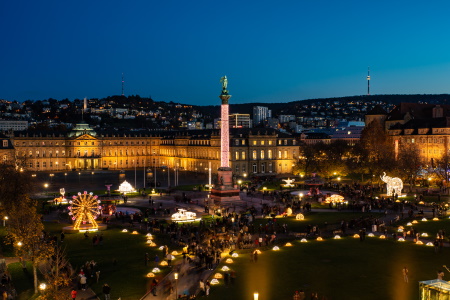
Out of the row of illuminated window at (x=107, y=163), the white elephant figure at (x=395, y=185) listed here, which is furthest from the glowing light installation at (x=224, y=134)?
the row of illuminated window at (x=107, y=163)

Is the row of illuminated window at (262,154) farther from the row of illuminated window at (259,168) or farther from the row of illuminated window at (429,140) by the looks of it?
the row of illuminated window at (429,140)

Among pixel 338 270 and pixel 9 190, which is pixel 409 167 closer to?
pixel 338 270

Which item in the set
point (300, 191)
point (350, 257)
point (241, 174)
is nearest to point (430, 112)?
point (241, 174)

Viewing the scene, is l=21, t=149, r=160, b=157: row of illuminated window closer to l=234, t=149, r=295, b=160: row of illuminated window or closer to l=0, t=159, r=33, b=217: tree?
l=234, t=149, r=295, b=160: row of illuminated window

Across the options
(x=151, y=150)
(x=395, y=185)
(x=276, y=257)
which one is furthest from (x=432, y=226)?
(x=151, y=150)

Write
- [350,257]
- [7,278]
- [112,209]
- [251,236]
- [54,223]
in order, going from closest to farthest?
1. [7,278]
2. [350,257]
3. [251,236]
4. [54,223]
5. [112,209]

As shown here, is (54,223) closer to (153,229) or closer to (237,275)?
(153,229)
